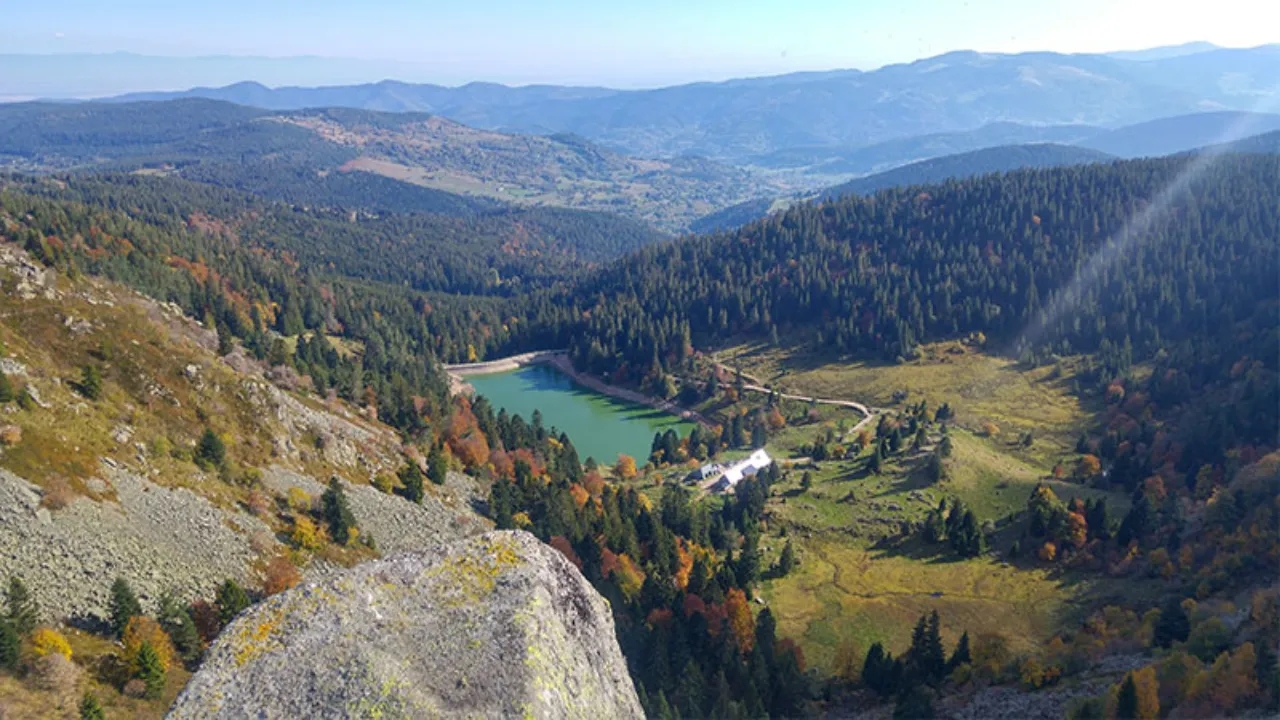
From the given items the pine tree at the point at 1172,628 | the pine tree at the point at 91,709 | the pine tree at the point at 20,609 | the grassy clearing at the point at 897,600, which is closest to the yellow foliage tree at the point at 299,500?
the pine tree at the point at 20,609

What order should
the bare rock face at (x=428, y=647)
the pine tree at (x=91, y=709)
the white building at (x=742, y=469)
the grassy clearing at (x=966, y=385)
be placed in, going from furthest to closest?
the grassy clearing at (x=966, y=385) < the white building at (x=742, y=469) < the pine tree at (x=91, y=709) < the bare rock face at (x=428, y=647)

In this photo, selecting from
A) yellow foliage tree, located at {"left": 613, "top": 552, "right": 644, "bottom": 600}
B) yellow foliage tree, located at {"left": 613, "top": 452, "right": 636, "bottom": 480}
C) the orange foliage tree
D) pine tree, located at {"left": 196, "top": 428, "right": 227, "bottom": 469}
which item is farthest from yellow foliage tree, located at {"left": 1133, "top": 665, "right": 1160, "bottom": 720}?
yellow foliage tree, located at {"left": 613, "top": 452, "right": 636, "bottom": 480}

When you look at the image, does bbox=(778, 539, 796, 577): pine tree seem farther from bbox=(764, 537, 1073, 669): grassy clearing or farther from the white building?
the white building

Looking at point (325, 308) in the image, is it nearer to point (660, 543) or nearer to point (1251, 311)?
point (660, 543)

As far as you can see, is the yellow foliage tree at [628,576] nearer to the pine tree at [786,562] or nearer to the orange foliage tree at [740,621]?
Result: the orange foliage tree at [740,621]

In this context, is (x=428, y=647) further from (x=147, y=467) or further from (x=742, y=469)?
(x=742, y=469)

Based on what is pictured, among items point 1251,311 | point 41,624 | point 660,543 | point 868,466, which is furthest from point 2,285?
point 1251,311

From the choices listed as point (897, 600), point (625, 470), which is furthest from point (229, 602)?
point (625, 470)
